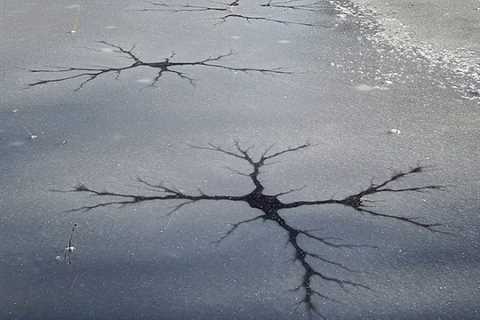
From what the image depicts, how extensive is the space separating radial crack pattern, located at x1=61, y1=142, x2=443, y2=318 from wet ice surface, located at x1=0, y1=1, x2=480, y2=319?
28mm

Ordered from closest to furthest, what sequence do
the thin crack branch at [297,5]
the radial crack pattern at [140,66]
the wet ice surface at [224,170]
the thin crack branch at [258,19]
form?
the wet ice surface at [224,170] < the radial crack pattern at [140,66] < the thin crack branch at [258,19] < the thin crack branch at [297,5]

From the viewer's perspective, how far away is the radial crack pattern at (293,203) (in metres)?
2.29

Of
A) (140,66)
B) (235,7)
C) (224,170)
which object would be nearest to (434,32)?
(235,7)

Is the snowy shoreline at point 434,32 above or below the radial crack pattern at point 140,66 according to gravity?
above

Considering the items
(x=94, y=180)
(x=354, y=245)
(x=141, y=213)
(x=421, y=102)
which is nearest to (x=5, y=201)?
(x=94, y=180)

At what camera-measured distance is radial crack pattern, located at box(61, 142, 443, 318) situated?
2293 mm

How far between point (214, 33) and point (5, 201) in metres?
2.36

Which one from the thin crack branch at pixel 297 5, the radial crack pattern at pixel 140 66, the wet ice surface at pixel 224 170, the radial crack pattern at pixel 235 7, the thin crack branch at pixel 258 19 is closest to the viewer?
the wet ice surface at pixel 224 170

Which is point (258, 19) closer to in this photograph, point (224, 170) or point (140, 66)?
point (140, 66)

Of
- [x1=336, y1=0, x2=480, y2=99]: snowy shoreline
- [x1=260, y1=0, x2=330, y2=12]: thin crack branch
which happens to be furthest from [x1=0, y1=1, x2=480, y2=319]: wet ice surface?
[x1=260, y1=0, x2=330, y2=12]: thin crack branch

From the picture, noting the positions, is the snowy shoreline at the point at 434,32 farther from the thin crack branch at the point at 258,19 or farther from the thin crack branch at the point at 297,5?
the thin crack branch at the point at 258,19

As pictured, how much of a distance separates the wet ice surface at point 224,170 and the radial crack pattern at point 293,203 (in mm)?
28

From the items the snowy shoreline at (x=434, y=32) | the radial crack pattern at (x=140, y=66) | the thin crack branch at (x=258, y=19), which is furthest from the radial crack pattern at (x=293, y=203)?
the thin crack branch at (x=258, y=19)

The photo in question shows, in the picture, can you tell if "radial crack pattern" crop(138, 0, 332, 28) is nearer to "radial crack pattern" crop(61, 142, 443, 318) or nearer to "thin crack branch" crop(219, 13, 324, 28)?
"thin crack branch" crop(219, 13, 324, 28)
